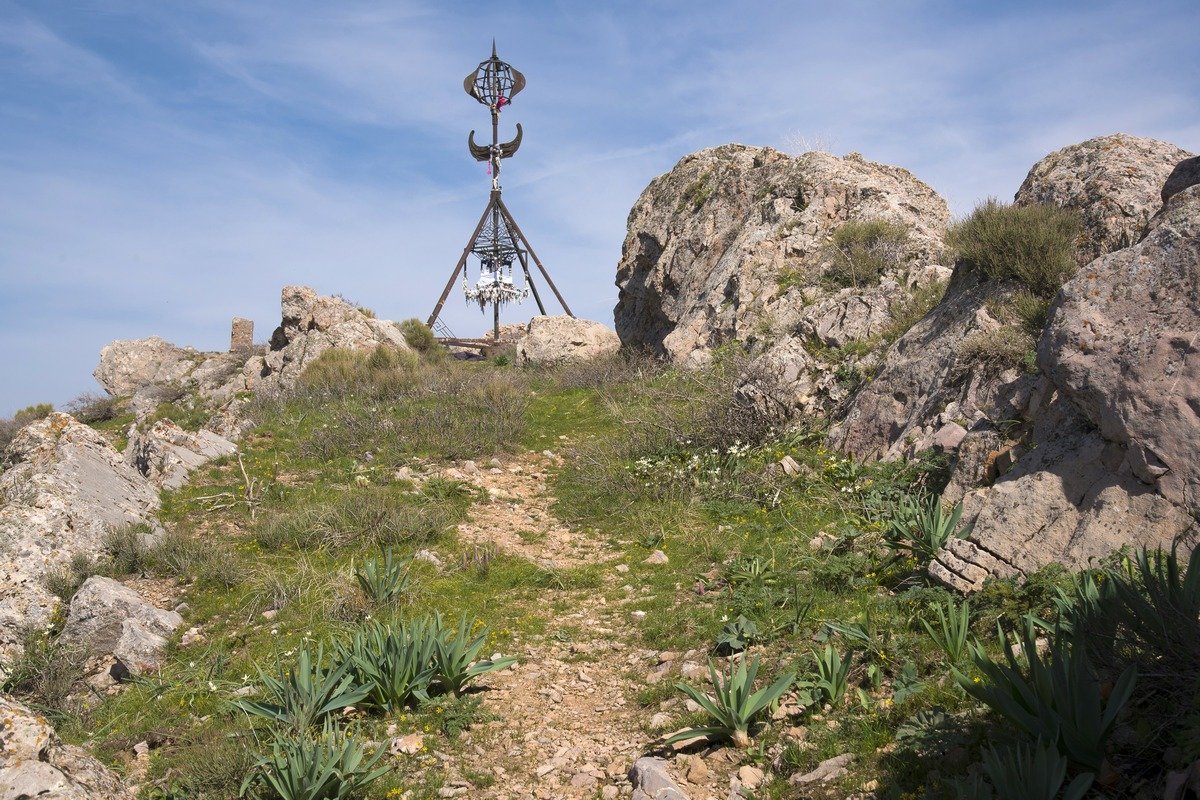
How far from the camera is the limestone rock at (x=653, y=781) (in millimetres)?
3363

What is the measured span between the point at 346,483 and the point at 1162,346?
297 inches

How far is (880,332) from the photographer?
9.37m

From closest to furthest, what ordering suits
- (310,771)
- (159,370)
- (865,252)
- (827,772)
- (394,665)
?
(827,772), (310,771), (394,665), (865,252), (159,370)

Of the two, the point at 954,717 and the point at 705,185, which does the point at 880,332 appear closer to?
the point at 954,717

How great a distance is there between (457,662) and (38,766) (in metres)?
1.93

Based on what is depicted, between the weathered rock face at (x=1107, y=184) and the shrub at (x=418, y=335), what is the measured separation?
581 inches

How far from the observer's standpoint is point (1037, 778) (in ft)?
7.98

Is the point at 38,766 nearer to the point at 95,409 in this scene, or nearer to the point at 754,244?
the point at 754,244

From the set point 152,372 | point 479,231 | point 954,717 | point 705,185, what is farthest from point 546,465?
point 152,372

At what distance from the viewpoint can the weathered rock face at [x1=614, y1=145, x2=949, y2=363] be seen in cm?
1111

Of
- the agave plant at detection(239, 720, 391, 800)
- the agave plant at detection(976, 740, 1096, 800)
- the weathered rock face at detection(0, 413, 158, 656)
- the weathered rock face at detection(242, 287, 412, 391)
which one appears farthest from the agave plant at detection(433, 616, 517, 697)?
the weathered rock face at detection(242, 287, 412, 391)

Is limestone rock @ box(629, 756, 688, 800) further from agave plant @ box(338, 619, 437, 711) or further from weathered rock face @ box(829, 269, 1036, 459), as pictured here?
weathered rock face @ box(829, 269, 1036, 459)

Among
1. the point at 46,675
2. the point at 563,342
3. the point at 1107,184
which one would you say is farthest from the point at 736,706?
the point at 563,342

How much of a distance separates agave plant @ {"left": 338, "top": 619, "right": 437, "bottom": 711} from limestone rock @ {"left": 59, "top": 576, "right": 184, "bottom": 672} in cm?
175
